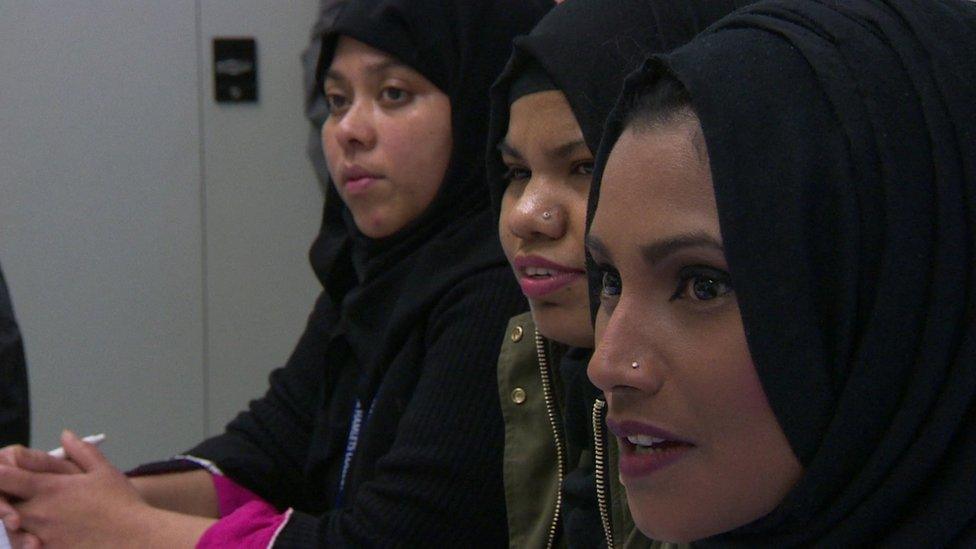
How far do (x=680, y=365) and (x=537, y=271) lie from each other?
35cm

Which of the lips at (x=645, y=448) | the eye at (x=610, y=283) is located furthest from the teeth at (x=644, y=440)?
the eye at (x=610, y=283)

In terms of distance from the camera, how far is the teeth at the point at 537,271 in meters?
1.09

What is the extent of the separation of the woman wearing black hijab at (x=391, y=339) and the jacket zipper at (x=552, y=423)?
135 mm

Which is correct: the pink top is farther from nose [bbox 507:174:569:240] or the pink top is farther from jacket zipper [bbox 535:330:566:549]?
nose [bbox 507:174:569:240]

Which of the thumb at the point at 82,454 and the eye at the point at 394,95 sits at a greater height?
the eye at the point at 394,95

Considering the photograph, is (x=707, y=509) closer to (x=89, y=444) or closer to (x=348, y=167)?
(x=348, y=167)

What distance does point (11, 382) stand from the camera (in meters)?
1.54

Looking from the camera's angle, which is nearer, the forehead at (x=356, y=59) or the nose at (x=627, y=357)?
the nose at (x=627, y=357)

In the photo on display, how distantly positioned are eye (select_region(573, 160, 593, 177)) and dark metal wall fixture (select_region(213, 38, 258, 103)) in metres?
1.97

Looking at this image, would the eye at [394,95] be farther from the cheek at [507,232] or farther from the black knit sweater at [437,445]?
the cheek at [507,232]

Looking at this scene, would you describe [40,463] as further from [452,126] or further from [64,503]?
[452,126]

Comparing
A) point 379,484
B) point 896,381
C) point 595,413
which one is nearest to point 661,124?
point 896,381

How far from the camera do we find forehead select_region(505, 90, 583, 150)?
1082 mm

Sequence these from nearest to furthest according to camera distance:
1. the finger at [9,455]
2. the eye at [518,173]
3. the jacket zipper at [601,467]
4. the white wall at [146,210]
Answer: the jacket zipper at [601,467] < the eye at [518,173] < the finger at [9,455] < the white wall at [146,210]
